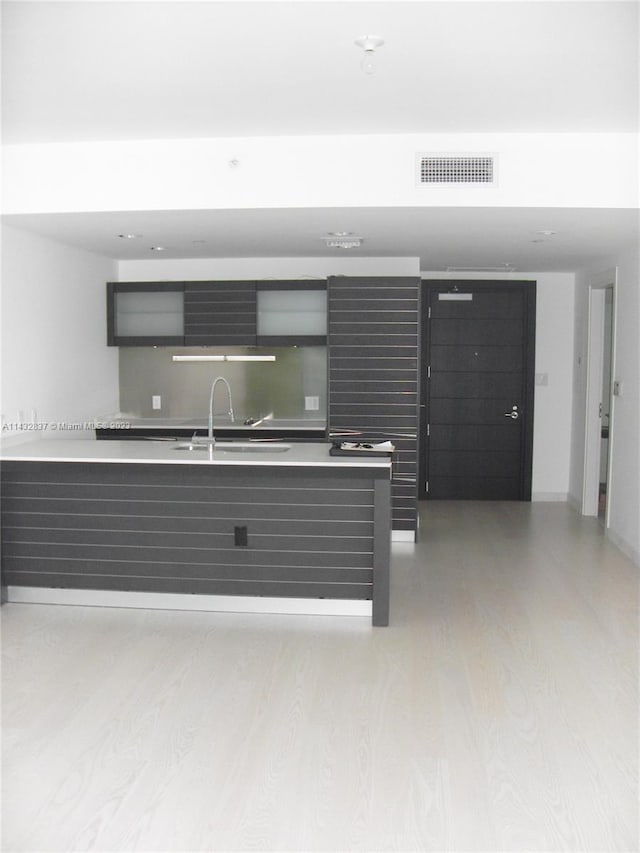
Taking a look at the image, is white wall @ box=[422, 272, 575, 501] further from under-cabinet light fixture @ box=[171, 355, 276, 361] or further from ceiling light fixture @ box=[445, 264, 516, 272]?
under-cabinet light fixture @ box=[171, 355, 276, 361]

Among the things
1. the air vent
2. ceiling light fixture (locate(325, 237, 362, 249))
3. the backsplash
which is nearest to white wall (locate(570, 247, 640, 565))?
ceiling light fixture (locate(325, 237, 362, 249))

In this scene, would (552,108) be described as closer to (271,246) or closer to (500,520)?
(271,246)

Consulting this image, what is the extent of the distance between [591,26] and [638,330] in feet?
11.6

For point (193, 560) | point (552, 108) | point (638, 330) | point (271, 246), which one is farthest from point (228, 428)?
point (552, 108)

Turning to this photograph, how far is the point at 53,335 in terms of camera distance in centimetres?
629

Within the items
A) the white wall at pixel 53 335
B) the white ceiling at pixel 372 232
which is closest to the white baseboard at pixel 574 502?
the white ceiling at pixel 372 232

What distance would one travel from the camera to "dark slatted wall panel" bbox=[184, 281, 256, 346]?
7.32 m

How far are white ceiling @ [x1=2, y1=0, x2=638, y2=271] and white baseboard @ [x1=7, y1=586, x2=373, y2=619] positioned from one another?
2232 millimetres

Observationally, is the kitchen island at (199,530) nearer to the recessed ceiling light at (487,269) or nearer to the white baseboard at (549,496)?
the recessed ceiling light at (487,269)

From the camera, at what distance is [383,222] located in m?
5.29

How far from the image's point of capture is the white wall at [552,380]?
27.6 ft

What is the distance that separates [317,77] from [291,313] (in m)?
3.78

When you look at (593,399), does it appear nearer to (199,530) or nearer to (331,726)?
(199,530)

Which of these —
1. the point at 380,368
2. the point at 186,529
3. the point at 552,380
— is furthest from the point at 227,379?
the point at 552,380
